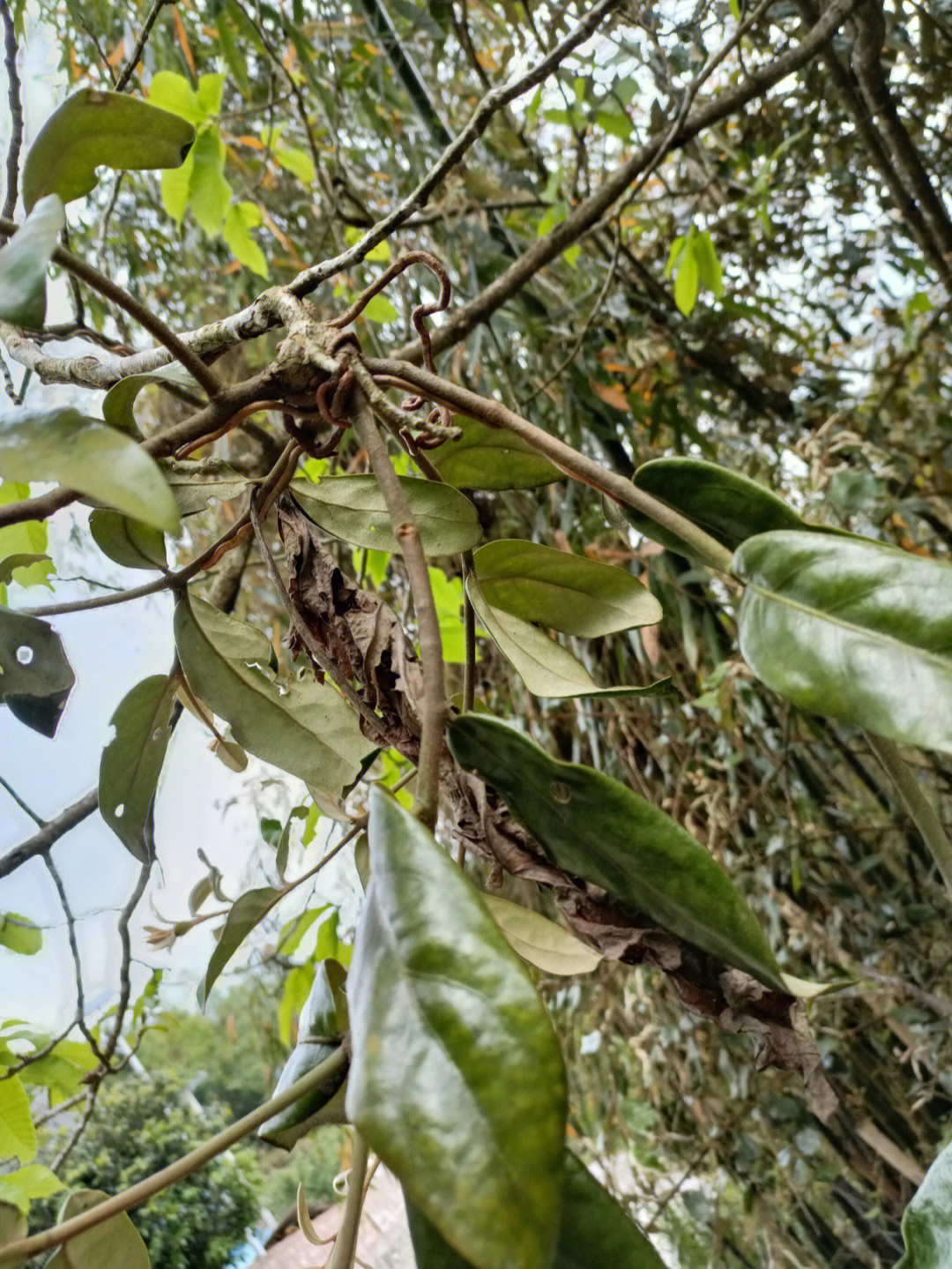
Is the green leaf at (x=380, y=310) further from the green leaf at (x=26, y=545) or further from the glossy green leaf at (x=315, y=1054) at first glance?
the glossy green leaf at (x=315, y=1054)

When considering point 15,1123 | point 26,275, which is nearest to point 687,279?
point 26,275

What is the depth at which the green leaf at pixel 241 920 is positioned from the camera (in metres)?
0.34

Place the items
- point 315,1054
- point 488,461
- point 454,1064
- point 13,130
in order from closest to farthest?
point 454,1064
point 315,1054
point 488,461
point 13,130

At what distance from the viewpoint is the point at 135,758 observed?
0.36 meters

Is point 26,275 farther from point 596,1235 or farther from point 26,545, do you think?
point 26,545

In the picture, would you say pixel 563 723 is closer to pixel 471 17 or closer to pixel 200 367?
→ pixel 200 367

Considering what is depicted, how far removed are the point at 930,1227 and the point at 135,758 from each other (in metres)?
0.30

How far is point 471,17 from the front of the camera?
1159 millimetres

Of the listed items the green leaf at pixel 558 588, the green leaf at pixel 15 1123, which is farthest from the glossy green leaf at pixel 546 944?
the green leaf at pixel 15 1123

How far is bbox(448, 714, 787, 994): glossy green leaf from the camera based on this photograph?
20 centimetres

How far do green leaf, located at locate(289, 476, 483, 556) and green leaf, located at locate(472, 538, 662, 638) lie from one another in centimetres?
2

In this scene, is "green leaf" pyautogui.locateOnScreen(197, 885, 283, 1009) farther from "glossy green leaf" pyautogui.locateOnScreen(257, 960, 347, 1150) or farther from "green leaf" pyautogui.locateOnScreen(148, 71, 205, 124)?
Answer: "green leaf" pyautogui.locateOnScreen(148, 71, 205, 124)

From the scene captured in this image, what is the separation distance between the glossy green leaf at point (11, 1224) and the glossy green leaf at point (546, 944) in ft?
0.50

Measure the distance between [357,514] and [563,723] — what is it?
2.48ft
